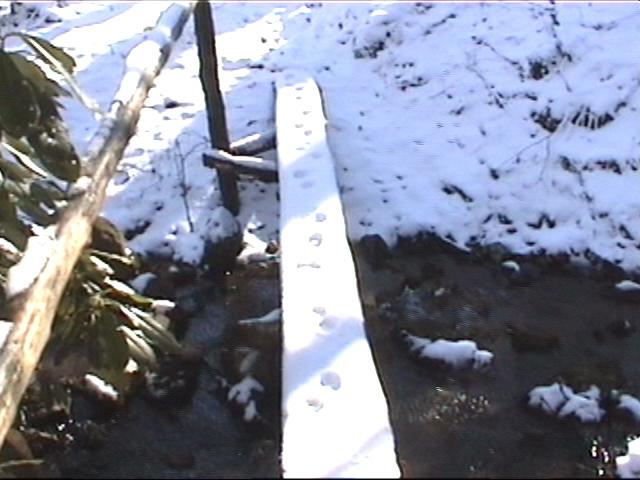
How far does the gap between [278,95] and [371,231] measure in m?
1.16

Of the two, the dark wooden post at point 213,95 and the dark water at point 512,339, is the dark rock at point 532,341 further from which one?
the dark wooden post at point 213,95

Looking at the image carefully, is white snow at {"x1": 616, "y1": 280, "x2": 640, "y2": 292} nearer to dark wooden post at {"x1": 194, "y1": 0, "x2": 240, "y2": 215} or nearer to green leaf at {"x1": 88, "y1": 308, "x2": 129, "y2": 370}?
dark wooden post at {"x1": 194, "y1": 0, "x2": 240, "y2": 215}

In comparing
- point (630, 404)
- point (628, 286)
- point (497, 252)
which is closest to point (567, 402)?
point (630, 404)

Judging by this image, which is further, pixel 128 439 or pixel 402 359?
pixel 402 359

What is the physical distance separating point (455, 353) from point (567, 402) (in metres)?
0.57

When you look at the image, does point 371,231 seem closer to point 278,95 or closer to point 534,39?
point 278,95

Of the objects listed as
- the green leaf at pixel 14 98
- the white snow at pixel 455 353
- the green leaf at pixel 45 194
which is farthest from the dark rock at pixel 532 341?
the green leaf at pixel 14 98

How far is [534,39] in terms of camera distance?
6.67 m

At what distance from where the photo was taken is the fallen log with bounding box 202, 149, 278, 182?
5.25 m

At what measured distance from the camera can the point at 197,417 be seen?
13.6 ft

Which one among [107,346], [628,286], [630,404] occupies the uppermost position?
[107,346]

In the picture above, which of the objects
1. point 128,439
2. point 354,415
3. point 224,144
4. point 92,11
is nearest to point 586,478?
point 354,415

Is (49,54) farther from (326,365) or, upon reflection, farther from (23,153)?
(326,365)

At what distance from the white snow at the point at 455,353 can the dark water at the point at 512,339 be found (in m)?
0.05
